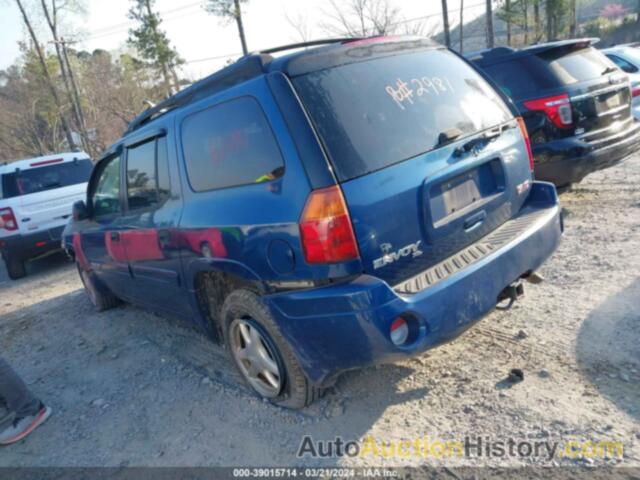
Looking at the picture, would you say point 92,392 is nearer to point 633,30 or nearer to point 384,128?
point 384,128

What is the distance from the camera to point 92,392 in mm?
3484

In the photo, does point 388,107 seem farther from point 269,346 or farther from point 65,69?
point 65,69

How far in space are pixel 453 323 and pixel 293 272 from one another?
2.74 feet

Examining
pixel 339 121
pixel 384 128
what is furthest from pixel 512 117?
pixel 339 121

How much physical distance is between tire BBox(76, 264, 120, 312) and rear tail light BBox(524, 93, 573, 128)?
5.04 m

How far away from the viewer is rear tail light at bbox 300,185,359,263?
6.98ft

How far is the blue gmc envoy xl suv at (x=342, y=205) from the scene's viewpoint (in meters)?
2.17

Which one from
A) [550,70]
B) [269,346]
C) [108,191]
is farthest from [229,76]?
[550,70]

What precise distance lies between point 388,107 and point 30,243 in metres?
6.96

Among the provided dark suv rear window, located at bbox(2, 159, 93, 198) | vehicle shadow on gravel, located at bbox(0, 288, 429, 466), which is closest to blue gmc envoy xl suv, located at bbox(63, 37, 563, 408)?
vehicle shadow on gravel, located at bbox(0, 288, 429, 466)

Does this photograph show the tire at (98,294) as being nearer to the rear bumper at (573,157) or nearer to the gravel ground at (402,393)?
the gravel ground at (402,393)

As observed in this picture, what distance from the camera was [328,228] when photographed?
7.00 feet

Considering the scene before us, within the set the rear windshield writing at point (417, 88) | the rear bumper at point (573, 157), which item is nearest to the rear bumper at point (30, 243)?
the rear windshield writing at point (417, 88)

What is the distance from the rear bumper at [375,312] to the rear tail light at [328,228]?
0.49 ft
